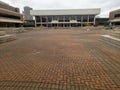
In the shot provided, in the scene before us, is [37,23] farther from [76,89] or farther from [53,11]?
[76,89]

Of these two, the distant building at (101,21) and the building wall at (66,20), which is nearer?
the building wall at (66,20)

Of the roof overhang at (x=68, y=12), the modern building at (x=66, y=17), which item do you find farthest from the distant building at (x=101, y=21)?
the roof overhang at (x=68, y=12)

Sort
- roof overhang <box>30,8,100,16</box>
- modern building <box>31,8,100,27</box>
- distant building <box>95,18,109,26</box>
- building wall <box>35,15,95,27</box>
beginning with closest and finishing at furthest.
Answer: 1. roof overhang <box>30,8,100,16</box>
2. modern building <box>31,8,100,27</box>
3. building wall <box>35,15,95,27</box>
4. distant building <box>95,18,109,26</box>

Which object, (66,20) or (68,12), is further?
(66,20)

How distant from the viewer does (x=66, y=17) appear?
69.8 metres

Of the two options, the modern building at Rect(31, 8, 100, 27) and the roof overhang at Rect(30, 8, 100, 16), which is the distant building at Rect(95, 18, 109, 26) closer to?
the modern building at Rect(31, 8, 100, 27)

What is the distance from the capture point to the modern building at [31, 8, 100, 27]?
66688 mm

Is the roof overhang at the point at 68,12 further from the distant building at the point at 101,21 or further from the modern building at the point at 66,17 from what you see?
the distant building at the point at 101,21

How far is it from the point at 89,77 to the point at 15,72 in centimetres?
295

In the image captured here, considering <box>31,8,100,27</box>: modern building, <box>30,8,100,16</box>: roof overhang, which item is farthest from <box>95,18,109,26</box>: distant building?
<box>30,8,100,16</box>: roof overhang

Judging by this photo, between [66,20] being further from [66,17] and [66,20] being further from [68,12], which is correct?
[68,12]

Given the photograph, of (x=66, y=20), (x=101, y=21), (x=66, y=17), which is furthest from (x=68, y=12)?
(x=101, y=21)

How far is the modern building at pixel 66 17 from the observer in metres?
66.7

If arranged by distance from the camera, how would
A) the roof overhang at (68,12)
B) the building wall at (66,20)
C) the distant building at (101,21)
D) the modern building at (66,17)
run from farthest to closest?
the distant building at (101,21), the building wall at (66,20), the modern building at (66,17), the roof overhang at (68,12)
